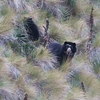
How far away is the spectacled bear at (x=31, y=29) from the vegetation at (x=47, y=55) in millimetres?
115

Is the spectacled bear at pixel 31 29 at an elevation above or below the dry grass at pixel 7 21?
below

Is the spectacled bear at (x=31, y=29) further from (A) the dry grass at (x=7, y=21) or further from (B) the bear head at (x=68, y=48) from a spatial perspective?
(B) the bear head at (x=68, y=48)

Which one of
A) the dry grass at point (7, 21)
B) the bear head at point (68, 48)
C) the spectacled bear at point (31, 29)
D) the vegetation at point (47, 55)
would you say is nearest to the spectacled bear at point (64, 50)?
the bear head at point (68, 48)

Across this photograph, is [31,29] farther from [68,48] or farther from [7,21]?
[68,48]

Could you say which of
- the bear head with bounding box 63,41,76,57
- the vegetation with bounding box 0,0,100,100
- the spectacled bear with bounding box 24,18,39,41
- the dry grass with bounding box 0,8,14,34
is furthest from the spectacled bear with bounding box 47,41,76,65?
the dry grass with bounding box 0,8,14,34

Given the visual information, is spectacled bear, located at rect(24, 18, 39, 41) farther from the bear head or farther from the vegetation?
the bear head

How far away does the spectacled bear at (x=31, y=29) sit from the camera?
24.9 ft

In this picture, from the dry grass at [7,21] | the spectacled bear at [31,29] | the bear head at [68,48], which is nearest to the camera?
the dry grass at [7,21]

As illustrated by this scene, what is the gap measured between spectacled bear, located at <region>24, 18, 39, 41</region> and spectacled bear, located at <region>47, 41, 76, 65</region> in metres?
0.41

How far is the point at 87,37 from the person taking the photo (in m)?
8.48

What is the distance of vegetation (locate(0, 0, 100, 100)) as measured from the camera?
6.13 metres

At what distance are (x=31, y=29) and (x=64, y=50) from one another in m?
0.88

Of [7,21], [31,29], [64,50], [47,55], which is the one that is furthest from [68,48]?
[7,21]

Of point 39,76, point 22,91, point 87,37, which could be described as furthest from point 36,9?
point 22,91
